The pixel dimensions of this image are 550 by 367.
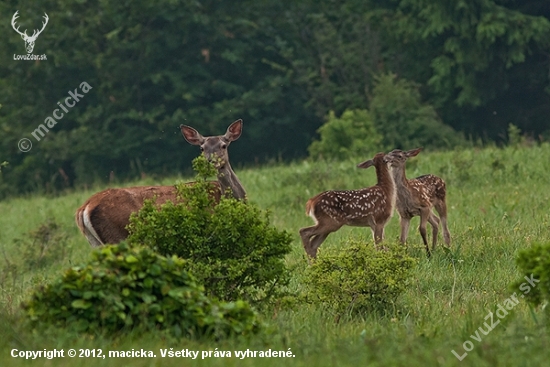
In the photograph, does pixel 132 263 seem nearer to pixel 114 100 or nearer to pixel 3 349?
pixel 3 349

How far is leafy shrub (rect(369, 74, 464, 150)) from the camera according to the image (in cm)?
3173

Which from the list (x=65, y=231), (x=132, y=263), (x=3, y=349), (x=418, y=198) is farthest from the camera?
(x=65, y=231)

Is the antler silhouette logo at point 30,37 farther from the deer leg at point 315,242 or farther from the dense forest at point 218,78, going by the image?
the deer leg at point 315,242

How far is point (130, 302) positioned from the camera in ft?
24.2

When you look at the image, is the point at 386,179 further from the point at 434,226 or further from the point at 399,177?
the point at 434,226

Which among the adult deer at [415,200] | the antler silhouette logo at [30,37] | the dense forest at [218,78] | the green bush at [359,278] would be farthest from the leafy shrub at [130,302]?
the antler silhouette logo at [30,37]

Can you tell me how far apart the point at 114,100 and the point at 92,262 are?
97.6ft

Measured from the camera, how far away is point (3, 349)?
23.2ft

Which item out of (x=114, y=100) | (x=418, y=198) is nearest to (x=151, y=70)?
(x=114, y=100)

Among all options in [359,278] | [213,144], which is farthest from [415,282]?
[213,144]

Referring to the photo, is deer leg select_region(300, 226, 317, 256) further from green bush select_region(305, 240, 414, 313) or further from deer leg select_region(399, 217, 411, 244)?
green bush select_region(305, 240, 414, 313)

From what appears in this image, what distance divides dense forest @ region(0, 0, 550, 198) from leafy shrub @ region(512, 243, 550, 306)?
86.0ft

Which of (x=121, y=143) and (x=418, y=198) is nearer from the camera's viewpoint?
(x=418, y=198)

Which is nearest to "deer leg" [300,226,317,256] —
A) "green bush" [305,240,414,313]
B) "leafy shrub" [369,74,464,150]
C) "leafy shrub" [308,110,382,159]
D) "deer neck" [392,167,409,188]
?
"deer neck" [392,167,409,188]
